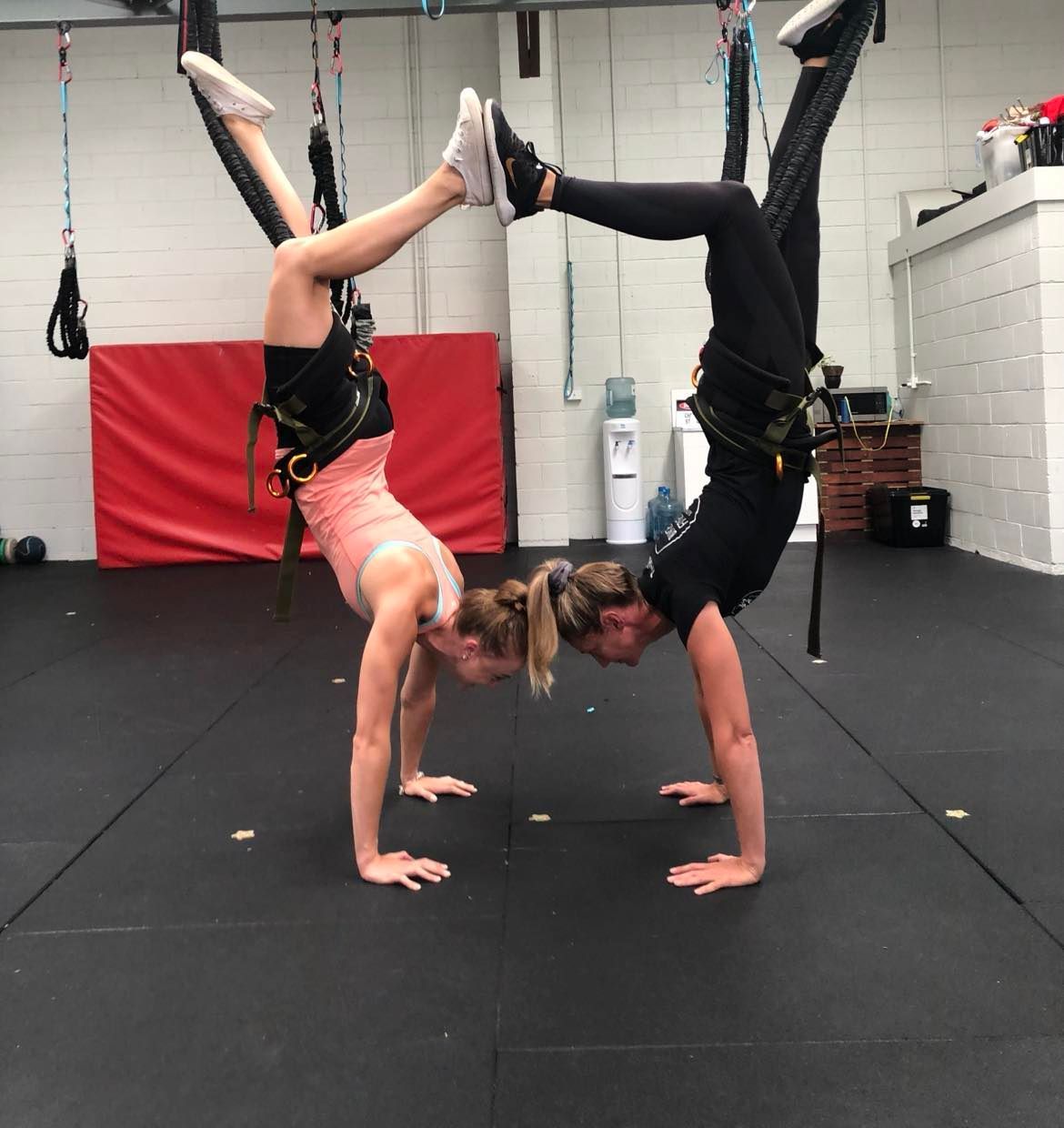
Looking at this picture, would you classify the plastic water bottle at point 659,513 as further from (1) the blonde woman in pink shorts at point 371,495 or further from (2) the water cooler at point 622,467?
(1) the blonde woman in pink shorts at point 371,495

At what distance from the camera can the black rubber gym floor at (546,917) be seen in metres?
1.38

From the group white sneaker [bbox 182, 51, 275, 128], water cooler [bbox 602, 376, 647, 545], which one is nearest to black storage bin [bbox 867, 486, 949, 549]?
water cooler [bbox 602, 376, 647, 545]

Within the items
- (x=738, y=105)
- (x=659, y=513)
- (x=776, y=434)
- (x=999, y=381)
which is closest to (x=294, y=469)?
(x=776, y=434)

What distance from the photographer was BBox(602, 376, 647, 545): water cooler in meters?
6.93

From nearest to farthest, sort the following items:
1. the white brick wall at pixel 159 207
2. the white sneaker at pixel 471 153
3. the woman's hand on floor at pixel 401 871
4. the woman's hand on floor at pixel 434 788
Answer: the white sneaker at pixel 471 153 < the woman's hand on floor at pixel 401 871 < the woman's hand on floor at pixel 434 788 < the white brick wall at pixel 159 207

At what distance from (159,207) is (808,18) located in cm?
616

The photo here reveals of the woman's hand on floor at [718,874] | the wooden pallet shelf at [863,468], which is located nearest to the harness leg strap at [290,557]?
the woman's hand on floor at [718,874]

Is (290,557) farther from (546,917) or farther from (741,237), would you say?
(741,237)

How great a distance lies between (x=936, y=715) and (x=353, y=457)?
1854 mm

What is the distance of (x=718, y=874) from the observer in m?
1.97

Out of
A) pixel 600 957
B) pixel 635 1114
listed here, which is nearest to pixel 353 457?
pixel 600 957

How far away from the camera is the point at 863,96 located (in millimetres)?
7215

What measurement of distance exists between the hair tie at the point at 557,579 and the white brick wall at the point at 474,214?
5060 millimetres

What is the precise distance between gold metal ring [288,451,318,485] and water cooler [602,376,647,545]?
487cm
